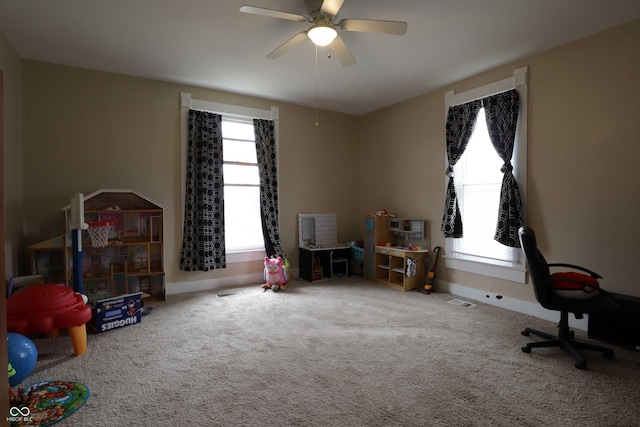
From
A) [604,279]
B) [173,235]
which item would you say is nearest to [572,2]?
[604,279]

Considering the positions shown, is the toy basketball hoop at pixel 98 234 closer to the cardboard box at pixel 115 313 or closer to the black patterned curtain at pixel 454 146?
the cardboard box at pixel 115 313

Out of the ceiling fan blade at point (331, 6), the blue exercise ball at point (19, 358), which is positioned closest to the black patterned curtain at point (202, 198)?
the blue exercise ball at point (19, 358)

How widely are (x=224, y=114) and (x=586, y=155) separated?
4.26 metres

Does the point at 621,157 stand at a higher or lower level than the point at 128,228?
higher

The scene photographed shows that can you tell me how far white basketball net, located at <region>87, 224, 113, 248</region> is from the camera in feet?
11.1

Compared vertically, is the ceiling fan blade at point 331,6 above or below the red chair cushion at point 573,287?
above

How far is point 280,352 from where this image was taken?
8.71ft

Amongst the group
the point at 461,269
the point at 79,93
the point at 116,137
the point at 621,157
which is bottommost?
the point at 461,269

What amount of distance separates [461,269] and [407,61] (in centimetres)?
263

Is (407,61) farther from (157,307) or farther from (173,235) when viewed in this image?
(157,307)

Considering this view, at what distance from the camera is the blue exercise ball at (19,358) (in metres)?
2.03

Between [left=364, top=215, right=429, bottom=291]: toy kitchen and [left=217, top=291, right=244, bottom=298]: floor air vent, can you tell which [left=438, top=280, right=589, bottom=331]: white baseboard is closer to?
[left=364, top=215, right=429, bottom=291]: toy kitchen

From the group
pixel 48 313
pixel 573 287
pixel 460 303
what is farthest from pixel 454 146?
pixel 48 313

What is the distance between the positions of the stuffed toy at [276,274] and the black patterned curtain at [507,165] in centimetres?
268
